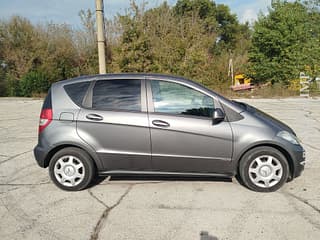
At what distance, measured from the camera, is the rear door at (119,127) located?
12.2ft

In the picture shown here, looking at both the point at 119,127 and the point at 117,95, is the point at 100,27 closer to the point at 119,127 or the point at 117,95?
the point at 117,95

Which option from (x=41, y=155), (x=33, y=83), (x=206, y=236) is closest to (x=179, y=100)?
(x=206, y=236)

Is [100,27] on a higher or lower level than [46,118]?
higher

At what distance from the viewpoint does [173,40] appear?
1745cm

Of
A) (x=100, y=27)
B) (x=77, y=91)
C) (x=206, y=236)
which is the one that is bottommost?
(x=206, y=236)

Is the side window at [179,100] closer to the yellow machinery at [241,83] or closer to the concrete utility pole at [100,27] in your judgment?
the concrete utility pole at [100,27]

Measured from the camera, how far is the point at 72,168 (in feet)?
12.7

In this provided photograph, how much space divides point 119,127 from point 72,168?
91 cm

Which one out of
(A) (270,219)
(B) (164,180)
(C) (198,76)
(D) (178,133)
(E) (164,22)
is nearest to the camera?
(A) (270,219)

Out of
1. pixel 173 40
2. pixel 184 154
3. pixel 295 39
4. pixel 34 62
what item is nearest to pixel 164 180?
pixel 184 154

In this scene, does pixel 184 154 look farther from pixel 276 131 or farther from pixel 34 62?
pixel 34 62

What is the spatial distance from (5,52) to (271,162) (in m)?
21.7

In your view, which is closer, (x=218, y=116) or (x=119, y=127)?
(x=218, y=116)

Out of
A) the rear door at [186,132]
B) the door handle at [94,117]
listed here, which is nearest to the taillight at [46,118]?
the door handle at [94,117]
